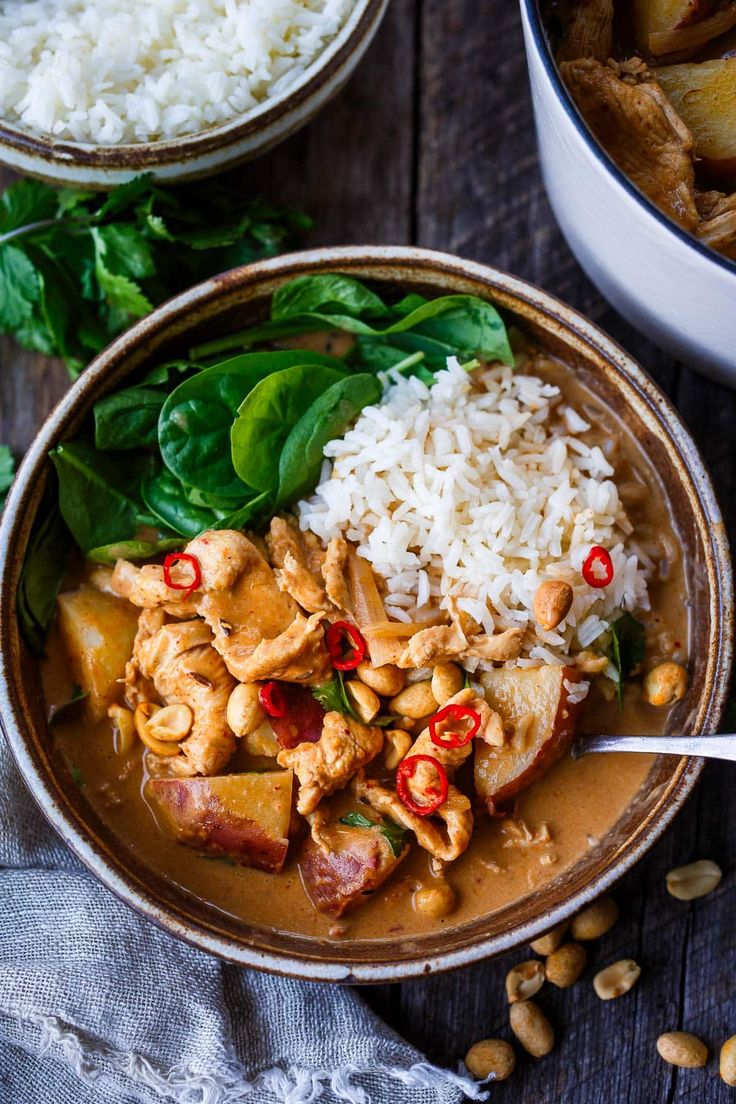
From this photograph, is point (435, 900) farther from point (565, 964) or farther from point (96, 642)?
point (96, 642)

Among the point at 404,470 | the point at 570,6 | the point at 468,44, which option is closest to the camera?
the point at 570,6

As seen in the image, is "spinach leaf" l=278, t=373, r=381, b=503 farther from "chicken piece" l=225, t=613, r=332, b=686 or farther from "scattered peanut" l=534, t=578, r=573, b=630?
"scattered peanut" l=534, t=578, r=573, b=630

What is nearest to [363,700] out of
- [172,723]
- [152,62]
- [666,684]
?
[172,723]

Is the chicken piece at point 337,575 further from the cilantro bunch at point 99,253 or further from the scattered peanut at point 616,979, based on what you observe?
the scattered peanut at point 616,979

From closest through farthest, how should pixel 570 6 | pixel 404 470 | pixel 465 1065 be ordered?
pixel 570 6
pixel 404 470
pixel 465 1065

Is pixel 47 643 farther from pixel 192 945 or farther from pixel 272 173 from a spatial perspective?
pixel 272 173

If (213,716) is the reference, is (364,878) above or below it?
below

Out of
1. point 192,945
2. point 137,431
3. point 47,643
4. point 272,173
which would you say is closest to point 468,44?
point 272,173
